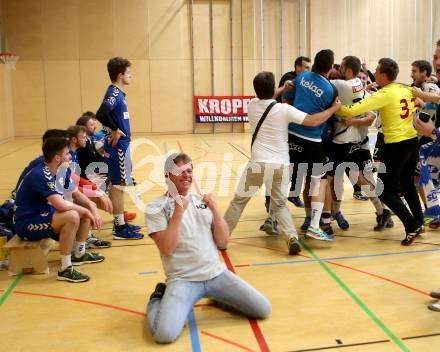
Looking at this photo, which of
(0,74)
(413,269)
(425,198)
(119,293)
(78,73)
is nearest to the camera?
(119,293)

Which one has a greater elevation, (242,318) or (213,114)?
(213,114)

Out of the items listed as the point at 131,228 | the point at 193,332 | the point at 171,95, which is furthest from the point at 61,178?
the point at 171,95

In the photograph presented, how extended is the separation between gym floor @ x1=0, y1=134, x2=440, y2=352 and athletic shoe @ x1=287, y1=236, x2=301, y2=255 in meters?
0.10

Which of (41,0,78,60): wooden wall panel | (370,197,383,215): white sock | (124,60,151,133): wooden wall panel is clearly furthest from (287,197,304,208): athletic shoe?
(41,0,78,60): wooden wall panel

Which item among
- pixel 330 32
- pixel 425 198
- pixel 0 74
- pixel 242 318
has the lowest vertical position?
pixel 242 318

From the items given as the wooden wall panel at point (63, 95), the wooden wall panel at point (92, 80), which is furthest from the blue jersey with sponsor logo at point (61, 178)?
the wooden wall panel at point (63, 95)

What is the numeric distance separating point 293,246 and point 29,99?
1698 cm

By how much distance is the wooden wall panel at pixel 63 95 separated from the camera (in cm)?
1962

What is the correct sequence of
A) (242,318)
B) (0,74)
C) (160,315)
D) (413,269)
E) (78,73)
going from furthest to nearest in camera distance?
1. (78,73)
2. (0,74)
3. (413,269)
4. (242,318)
5. (160,315)

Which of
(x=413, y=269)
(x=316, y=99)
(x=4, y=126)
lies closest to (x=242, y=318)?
(x=413, y=269)

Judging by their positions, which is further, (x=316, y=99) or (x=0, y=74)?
(x=0, y=74)

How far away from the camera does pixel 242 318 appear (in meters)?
3.93

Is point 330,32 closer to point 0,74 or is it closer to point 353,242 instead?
point 0,74

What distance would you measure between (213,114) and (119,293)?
1650 cm
